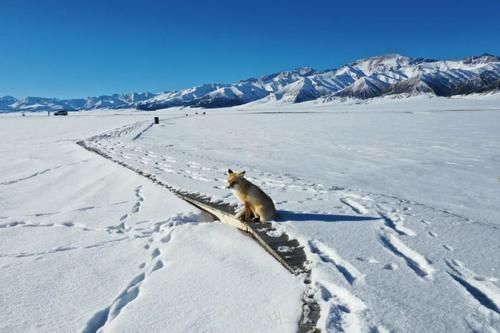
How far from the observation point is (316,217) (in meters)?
8.05

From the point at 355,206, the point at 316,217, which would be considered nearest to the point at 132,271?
the point at 316,217

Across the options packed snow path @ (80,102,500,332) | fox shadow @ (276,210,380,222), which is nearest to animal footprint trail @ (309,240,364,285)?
packed snow path @ (80,102,500,332)

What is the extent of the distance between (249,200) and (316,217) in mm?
1403

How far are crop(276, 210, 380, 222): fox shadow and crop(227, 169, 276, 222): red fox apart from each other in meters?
0.30

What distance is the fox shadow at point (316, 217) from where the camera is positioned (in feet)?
25.8

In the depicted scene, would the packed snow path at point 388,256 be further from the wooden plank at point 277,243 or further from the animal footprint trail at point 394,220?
the wooden plank at point 277,243

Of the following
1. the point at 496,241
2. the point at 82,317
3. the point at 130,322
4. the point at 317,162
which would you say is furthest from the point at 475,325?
the point at 317,162

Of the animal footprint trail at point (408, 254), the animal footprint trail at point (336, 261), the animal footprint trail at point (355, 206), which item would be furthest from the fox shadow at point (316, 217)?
the animal footprint trail at point (336, 261)

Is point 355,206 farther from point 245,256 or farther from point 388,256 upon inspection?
point 245,256

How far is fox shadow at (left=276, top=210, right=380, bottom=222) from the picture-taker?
25.8 ft

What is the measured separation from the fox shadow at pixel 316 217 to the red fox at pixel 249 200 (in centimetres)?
30

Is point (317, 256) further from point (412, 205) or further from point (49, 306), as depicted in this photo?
point (412, 205)

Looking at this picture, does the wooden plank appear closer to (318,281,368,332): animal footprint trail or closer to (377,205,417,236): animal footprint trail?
(318,281,368,332): animal footprint trail

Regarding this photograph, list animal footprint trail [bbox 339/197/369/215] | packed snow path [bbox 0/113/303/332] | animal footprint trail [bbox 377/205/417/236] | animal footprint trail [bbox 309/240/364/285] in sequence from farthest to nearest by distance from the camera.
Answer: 1. animal footprint trail [bbox 339/197/369/215]
2. animal footprint trail [bbox 377/205/417/236]
3. animal footprint trail [bbox 309/240/364/285]
4. packed snow path [bbox 0/113/303/332]
